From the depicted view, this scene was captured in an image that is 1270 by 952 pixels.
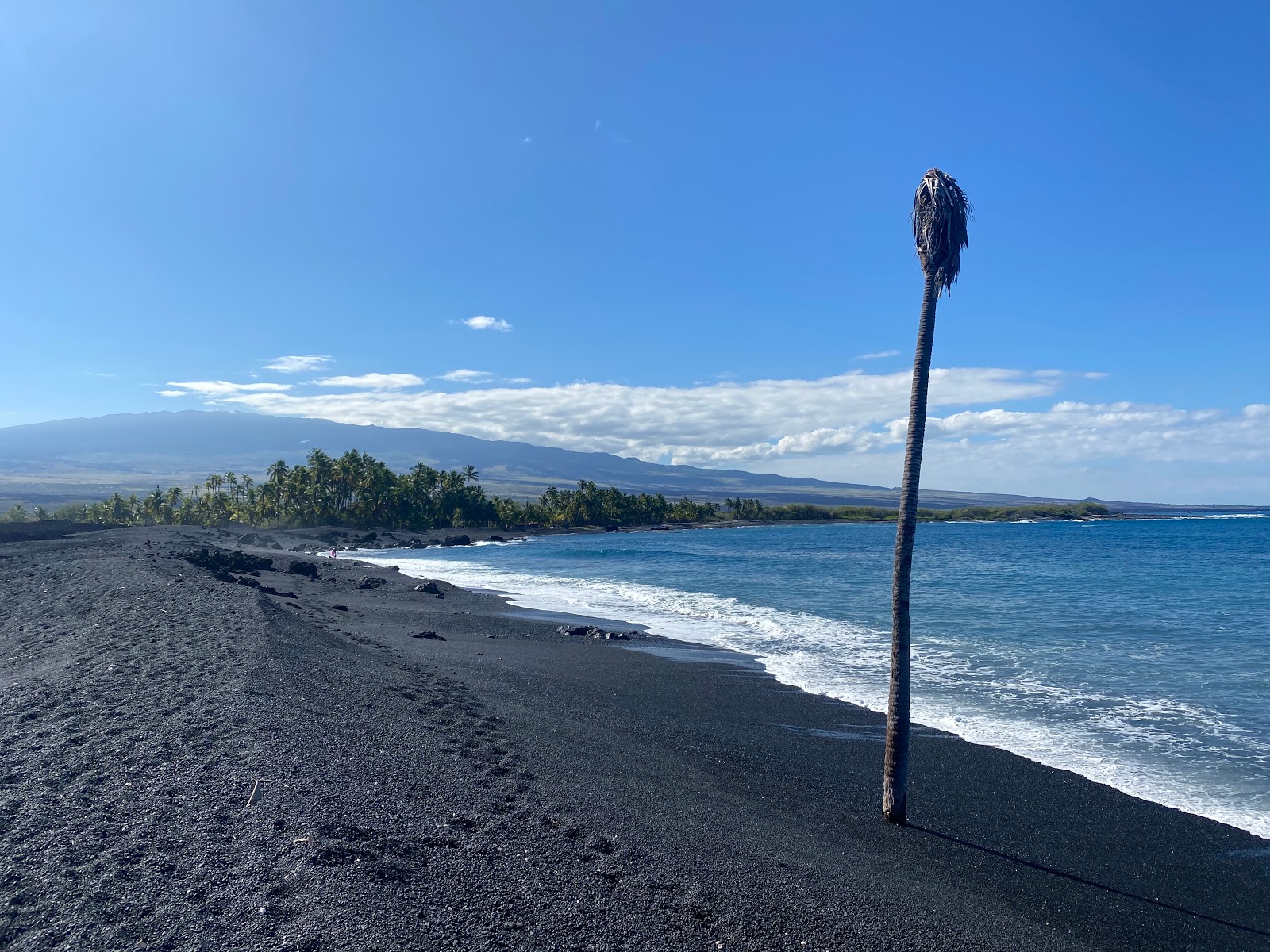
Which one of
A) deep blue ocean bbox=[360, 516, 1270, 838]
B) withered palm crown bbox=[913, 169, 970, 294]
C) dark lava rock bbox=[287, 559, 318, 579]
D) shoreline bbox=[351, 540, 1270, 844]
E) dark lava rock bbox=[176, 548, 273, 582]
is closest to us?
withered palm crown bbox=[913, 169, 970, 294]

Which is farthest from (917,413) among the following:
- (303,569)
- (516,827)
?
(303,569)

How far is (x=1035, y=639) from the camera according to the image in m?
21.7

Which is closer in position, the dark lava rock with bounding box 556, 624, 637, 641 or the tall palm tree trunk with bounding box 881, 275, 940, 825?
the tall palm tree trunk with bounding box 881, 275, 940, 825

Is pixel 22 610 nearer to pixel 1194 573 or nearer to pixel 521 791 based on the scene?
pixel 521 791

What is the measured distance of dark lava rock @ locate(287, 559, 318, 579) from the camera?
3550cm

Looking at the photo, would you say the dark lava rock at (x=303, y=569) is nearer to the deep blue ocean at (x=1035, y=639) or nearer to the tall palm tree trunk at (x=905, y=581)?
the deep blue ocean at (x=1035, y=639)

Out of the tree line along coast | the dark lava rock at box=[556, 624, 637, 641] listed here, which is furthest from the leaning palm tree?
the tree line along coast

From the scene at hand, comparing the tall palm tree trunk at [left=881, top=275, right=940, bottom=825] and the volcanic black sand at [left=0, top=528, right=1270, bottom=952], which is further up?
the tall palm tree trunk at [left=881, top=275, right=940, bottom=825]

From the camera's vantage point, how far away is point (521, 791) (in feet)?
25.9

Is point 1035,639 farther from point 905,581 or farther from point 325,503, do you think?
point 325,503

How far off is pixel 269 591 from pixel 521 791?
20.4m

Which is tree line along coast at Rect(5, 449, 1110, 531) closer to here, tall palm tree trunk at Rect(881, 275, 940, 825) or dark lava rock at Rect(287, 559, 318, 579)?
dark lava rock at Rect(287, 559, 318, 579)

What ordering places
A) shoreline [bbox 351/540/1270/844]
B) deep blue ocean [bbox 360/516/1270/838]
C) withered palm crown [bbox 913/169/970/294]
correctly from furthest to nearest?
deep blue ocean [bbox 360/516/1270/838], shoreline [bbox 351/540/1270/844], withered palm crown [bbox 913/169/970/294]

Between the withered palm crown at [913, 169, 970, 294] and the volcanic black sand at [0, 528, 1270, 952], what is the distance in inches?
228
